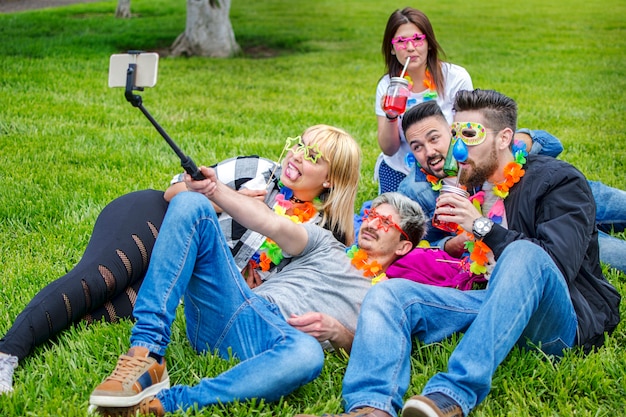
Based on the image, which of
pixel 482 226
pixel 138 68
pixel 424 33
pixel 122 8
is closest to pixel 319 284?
pixel 482 226

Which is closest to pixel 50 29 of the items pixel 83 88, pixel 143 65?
pixel 83 88

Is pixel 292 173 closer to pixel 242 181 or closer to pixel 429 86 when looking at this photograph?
pixel 242 181

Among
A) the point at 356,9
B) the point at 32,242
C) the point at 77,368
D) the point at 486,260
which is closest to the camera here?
the point at 77,368

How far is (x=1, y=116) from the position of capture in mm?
8008

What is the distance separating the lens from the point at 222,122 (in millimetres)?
8562

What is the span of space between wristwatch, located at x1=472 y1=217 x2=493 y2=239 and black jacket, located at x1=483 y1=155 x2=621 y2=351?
23 millimetres

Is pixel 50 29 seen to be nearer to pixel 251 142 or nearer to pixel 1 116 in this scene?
pixel 1 116

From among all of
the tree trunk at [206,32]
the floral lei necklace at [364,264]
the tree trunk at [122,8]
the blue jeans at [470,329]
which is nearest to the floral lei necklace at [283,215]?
the floral lei necklace at [364,264]

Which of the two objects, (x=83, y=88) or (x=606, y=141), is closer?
(x=606, y=141)

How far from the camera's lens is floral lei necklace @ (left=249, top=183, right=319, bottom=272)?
394 cm

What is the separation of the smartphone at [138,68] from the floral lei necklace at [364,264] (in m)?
1.43

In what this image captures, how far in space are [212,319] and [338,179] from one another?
1.09 meters

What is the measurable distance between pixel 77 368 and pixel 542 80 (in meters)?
→ 10.7

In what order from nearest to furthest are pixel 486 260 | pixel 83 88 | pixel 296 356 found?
1. pixel 296 356
2. pixel 486 260
3. pixel 83 88
